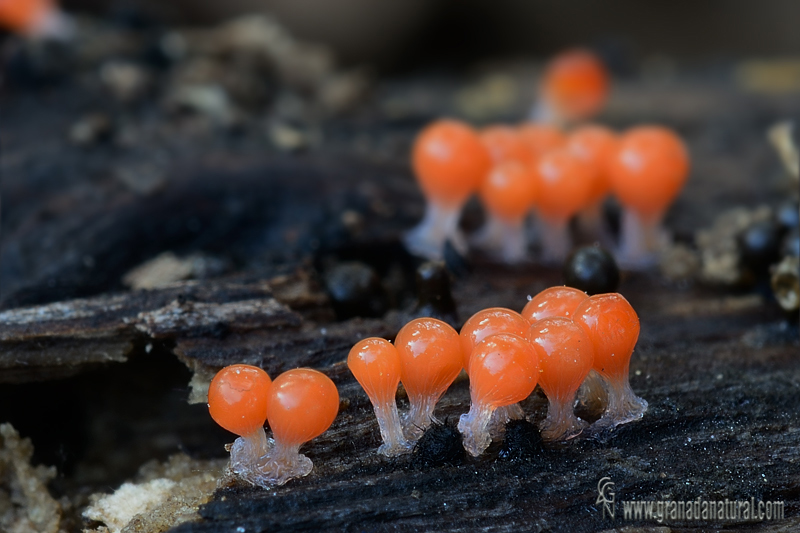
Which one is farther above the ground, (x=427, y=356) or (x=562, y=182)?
(x=562, y=182)

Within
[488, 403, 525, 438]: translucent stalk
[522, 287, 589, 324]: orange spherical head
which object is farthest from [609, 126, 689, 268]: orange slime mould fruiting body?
[488, 403, 525, 438]: translucent stalk

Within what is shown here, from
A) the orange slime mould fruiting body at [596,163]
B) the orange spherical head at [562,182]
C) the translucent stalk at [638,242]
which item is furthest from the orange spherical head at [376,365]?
the translucent stalk at [638,242]

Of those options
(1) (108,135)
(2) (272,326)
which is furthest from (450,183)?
(1) (108,135)

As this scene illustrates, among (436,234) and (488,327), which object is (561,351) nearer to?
(488,327)

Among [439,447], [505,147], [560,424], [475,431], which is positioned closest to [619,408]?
[560,424]

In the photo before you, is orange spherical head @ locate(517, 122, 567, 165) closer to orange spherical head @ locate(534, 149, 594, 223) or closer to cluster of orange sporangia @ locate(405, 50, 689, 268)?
cluster of orange sporangia @ locate(405, 50, 689, 268)

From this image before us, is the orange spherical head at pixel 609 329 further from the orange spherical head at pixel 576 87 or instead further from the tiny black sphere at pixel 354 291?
the orange spherical head at pixel 576 87

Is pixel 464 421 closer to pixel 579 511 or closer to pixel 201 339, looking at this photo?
pixel 579 511
